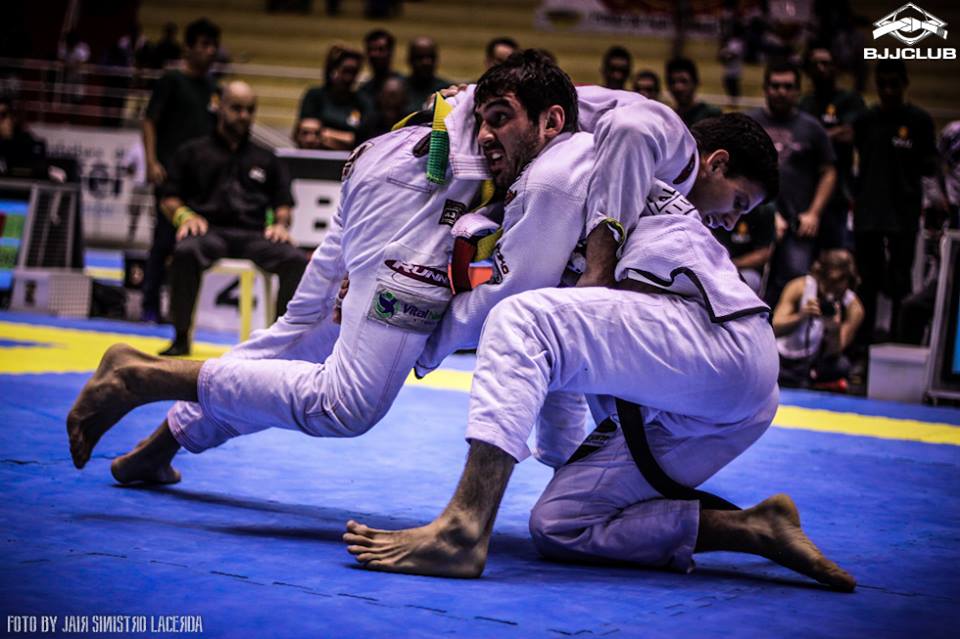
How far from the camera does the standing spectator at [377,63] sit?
8883mm

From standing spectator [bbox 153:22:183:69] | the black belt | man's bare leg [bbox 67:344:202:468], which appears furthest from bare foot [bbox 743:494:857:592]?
standing spectator [bbox 153:22:183:69]

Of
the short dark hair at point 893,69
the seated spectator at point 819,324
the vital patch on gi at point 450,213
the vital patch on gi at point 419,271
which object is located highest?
the short dark hair at point 893,69

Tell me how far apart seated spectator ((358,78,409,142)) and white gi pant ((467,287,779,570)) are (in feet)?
17.8

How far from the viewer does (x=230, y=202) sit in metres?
7.62

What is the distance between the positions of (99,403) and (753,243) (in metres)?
5.49

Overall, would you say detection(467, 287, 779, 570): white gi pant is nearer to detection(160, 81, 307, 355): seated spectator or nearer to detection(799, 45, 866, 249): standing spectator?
detection(160, 81, 307, 355): seated spectator

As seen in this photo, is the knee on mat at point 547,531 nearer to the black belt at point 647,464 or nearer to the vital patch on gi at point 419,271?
the black belt at point 647,464

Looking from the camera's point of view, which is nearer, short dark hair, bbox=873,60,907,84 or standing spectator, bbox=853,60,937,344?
short dark hair, bbox=873,60,907,84

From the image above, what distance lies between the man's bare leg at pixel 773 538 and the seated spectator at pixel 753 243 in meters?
4.74

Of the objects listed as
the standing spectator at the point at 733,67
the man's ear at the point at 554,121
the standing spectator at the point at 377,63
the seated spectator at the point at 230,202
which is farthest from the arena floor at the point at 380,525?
the standing spectator at the point at 733,67

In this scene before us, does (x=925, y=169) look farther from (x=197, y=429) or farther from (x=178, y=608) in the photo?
(x=178, y=608)

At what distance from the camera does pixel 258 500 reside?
3.51 meters

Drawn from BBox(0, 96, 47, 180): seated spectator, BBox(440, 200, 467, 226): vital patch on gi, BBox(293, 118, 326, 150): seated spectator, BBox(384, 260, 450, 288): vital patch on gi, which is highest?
BBox(293, 118, 326, 150): seated spectator

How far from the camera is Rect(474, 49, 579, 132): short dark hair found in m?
3.01
